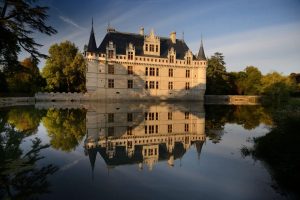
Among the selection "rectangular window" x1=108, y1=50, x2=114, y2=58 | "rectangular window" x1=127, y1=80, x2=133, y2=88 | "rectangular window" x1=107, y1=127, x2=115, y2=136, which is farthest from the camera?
"rectangular window" x1=127, y1=80, x2=133, y2=88

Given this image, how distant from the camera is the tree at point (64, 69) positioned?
122ft

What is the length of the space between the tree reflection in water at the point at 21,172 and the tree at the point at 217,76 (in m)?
42.4

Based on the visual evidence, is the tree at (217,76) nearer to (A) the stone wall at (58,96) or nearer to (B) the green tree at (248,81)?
(B) the green tree at (248,81)

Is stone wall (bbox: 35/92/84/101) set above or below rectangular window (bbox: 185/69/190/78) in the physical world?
below

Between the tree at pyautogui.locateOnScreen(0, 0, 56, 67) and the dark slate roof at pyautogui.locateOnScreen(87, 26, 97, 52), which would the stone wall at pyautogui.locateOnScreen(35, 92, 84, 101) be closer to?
the dark slate roof at pyautogui.locateOnScreen(87, 26, 97, 52)

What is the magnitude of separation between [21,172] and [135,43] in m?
33.9

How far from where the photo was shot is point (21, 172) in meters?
5.11

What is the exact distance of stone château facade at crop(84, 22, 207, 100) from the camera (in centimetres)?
3366

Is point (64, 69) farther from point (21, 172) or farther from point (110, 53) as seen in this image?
point (21, 172)

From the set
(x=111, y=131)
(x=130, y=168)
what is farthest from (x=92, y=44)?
(x=130, y=168)

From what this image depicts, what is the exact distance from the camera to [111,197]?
4.30 metres

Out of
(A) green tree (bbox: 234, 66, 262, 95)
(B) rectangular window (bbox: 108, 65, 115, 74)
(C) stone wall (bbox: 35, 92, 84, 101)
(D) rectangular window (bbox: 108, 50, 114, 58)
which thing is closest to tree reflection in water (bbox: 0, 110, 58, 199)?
(C) stone wall (bbox: 35, 92, 84, 101)

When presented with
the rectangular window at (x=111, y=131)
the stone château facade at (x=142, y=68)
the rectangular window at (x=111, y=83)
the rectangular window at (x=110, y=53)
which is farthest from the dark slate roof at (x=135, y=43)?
the rectangular window at (x=111, y=131)

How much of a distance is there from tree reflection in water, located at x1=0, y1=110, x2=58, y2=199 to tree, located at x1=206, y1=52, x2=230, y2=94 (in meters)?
42.4
